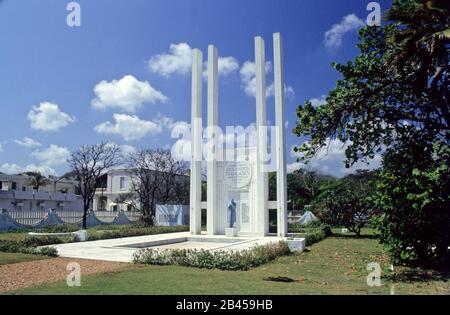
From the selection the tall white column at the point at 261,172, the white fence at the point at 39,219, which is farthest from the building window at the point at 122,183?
the tall white column at the point at 261,172

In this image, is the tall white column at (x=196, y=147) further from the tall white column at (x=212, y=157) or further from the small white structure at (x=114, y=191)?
the small white structure at (x=114, y=191)

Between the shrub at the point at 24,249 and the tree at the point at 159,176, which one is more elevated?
the tree at the point at 159,176

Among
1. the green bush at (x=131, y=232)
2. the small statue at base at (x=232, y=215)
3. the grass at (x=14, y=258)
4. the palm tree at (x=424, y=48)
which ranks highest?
the palm tree at (x=424, y=48)

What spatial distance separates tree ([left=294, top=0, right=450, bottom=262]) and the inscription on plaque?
42.1 ft

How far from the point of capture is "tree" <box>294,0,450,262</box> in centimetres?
917

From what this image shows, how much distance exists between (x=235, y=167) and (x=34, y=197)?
24490mm

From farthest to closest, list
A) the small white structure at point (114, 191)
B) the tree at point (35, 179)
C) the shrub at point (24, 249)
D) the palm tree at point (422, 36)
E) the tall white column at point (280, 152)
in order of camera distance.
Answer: the tree at point (35, 179), the small white structure at point (114, 191), the tall white column at point (280, 152), the shrub at point (24, 249), the palm tree at point (422, 36)

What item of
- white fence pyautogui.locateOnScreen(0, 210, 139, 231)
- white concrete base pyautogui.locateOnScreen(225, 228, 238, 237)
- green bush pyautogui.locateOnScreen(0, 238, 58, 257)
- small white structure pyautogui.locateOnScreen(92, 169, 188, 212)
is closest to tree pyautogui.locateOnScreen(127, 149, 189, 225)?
white fence pyautogui.locateOnScreen(0, 210, 139, 231)

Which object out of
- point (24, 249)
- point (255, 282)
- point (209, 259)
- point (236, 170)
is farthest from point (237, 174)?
point (255, 282)

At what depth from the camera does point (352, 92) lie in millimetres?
10242

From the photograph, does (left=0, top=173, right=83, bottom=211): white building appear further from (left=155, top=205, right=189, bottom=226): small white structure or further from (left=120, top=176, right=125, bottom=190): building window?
(left=155, top=205, right=189, bottom=226): small white structure

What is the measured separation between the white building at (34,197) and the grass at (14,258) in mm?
25453

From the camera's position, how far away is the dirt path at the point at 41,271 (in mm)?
8617

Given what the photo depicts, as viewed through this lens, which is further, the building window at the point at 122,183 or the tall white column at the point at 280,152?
the building window at the point at 122,183
